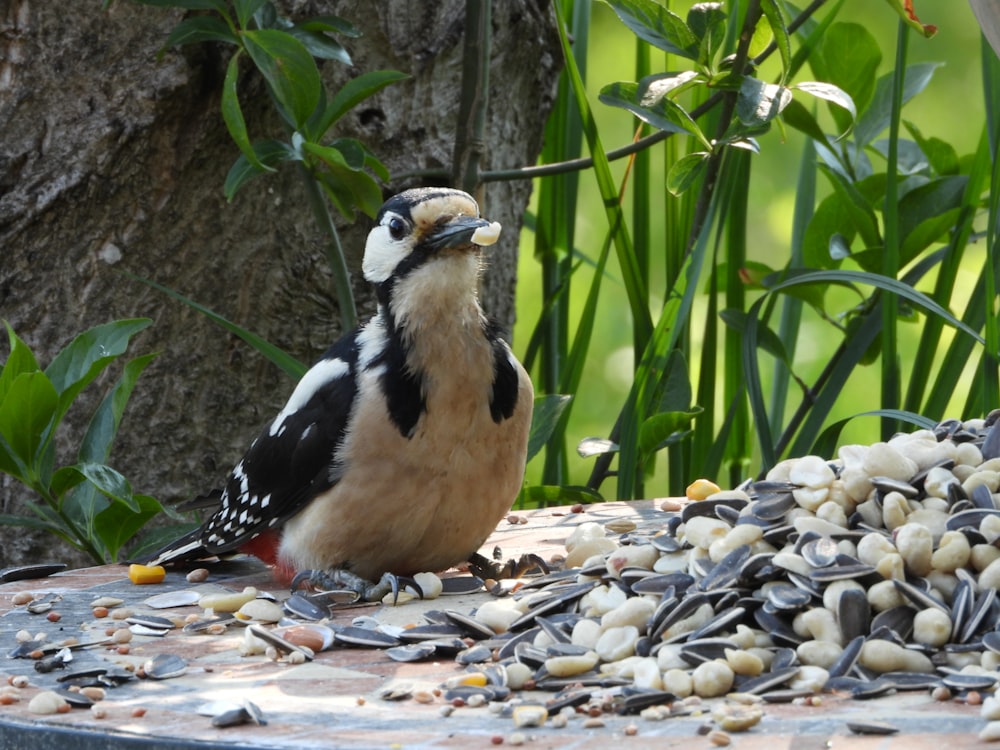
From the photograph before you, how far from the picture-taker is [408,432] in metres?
2.23

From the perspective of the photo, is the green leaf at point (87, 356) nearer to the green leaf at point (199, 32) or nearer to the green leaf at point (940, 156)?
the green leaf at point (199, 32)

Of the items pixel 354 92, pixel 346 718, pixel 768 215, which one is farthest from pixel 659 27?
pixel 768 215

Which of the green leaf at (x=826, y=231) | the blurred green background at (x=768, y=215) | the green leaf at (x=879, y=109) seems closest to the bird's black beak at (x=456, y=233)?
the green leaf at (x=826, y=231)

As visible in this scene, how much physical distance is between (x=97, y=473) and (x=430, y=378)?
69cm

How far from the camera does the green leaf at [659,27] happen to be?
2.77m

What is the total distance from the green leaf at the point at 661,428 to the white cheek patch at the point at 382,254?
728mm

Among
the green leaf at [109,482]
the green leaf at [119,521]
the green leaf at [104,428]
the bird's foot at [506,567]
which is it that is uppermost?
the green leaf at [104,428]

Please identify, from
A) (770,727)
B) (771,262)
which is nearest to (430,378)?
(770,727)

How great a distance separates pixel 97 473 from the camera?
247 cm

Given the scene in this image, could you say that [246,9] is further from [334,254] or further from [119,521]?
[119,521]

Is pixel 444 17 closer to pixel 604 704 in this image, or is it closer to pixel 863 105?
pixel 863 105

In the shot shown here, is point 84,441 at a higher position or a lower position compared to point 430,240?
lower

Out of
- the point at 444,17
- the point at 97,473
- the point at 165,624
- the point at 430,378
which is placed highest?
the point at 444,17

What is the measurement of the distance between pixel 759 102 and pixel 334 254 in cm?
96
